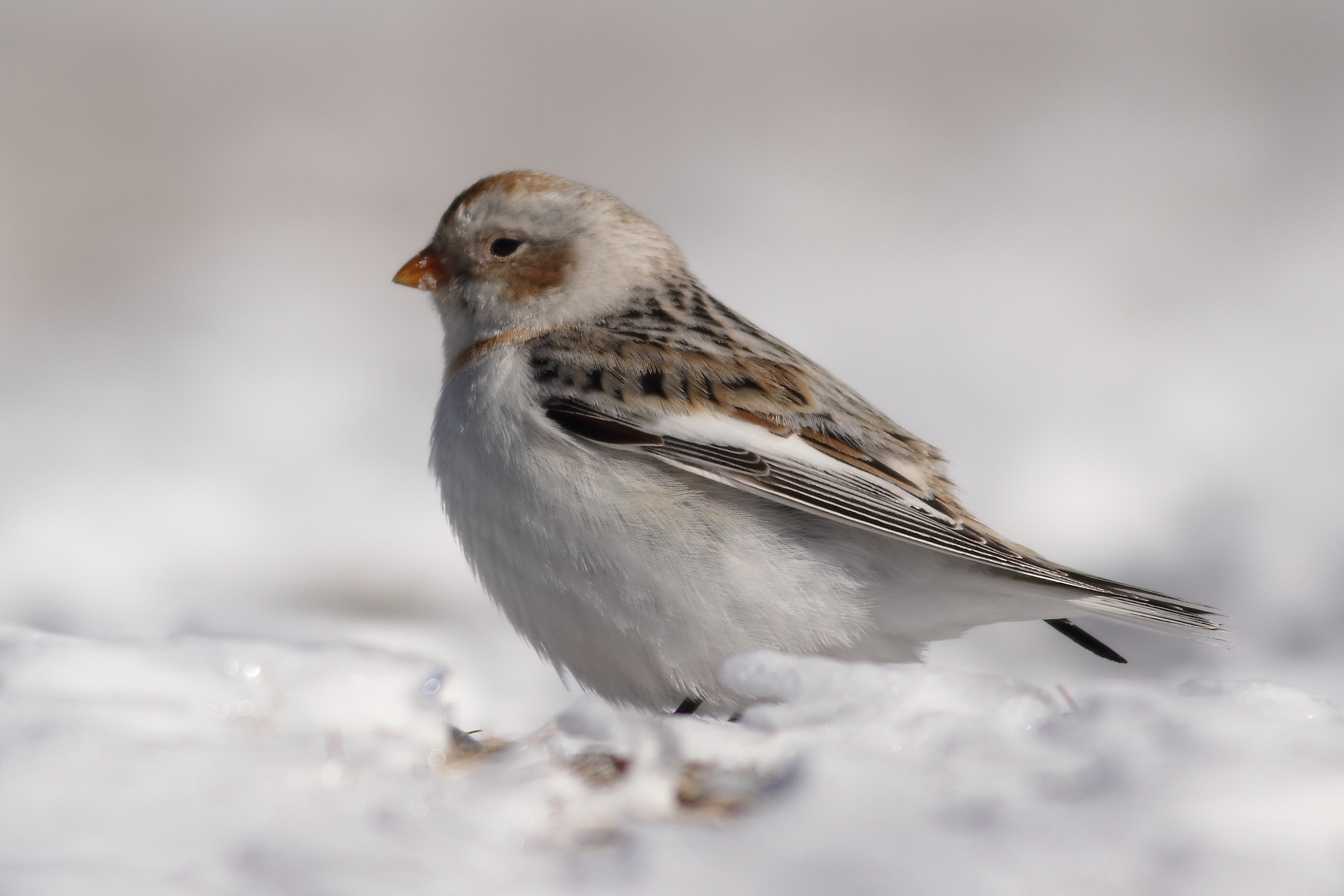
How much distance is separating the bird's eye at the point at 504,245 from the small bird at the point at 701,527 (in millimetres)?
348

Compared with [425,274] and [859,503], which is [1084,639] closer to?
[859,503]

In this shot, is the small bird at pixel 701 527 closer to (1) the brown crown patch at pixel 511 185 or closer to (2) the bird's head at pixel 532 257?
(2) the bird's head at pixel 532 257

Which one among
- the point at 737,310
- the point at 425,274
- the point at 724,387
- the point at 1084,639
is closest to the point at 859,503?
the point at 724,387

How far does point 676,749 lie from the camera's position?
1.68 m

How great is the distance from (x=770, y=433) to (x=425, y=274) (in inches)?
41.3

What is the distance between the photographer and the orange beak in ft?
10.7

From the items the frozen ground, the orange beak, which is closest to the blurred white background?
the frozen ground

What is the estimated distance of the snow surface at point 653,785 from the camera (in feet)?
4.57

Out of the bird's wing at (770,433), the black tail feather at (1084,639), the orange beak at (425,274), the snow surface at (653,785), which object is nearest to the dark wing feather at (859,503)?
the bird's wing at (770,433)

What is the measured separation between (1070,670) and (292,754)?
14.6 feet

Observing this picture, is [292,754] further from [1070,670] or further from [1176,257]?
[1176,257]

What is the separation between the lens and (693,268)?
10.2 meters


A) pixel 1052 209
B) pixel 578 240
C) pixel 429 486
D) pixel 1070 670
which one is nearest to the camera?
pixel 578 240

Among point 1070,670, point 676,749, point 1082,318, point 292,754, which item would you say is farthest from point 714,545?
point 1082,318
